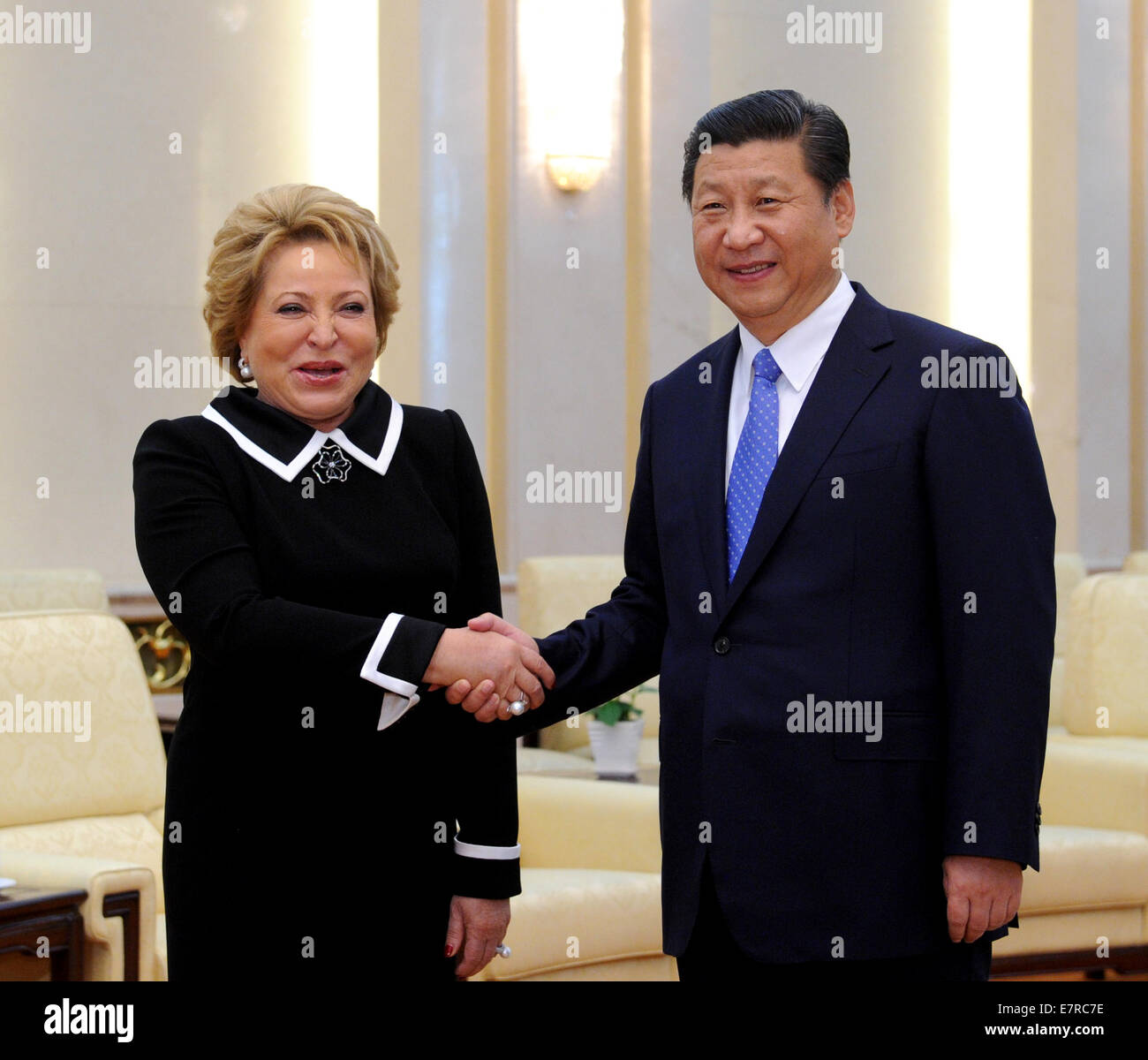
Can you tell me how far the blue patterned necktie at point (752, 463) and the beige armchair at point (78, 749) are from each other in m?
1.73

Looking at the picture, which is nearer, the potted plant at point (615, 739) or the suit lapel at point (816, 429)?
the suit lapel at point (816, 429)

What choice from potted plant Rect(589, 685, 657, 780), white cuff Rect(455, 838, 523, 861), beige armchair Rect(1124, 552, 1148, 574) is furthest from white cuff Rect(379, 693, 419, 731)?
beige armchair Rect(1124, 552, 1148, 574)

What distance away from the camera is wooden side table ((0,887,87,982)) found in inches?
113

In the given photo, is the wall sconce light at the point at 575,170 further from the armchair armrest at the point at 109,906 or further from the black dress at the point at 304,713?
the black dress at the point at 304,713

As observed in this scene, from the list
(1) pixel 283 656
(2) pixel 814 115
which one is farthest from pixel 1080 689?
(1) pixel 283 656

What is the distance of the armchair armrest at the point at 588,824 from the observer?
4.00 metres

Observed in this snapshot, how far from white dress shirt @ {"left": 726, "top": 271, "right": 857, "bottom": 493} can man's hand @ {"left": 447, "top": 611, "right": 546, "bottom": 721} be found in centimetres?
40

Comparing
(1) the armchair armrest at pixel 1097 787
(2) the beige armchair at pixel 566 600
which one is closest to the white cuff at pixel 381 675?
(1) the armchair armrest at pixel 1097 787

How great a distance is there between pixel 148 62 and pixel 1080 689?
4.49 meters

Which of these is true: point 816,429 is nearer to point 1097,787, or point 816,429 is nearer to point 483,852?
point 483,852

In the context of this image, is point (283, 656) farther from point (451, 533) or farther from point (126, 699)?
point (126, 699)

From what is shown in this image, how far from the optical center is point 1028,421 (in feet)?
6.64

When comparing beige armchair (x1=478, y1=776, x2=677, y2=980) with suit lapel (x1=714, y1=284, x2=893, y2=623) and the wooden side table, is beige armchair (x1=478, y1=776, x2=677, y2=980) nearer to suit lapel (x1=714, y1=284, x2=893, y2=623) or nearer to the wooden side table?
the wooden side table
